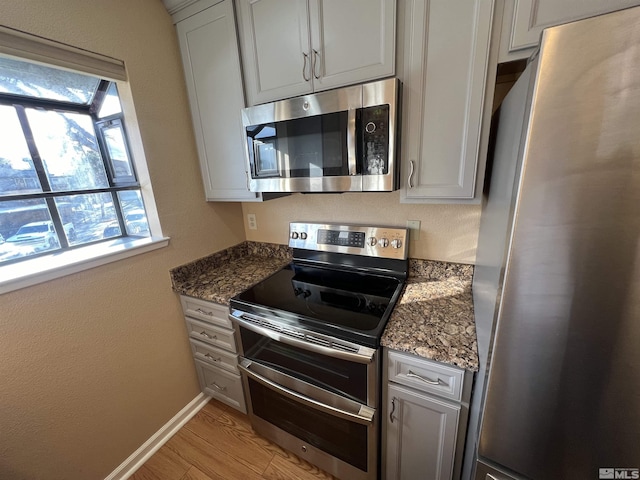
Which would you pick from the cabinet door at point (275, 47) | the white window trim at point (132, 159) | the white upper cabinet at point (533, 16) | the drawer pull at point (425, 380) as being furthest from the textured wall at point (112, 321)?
the white upper cabinet at point (533, 16)

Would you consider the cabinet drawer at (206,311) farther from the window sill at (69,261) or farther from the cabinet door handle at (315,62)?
the cabinet door handle at (315,62)

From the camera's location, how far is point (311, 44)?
3.56ft

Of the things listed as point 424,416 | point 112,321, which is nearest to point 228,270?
point 112,321

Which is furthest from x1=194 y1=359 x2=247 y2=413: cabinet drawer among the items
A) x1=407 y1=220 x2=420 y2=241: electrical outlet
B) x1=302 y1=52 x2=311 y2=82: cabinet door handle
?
x1=302 y1=52 x2=311 y2=82: cabinet door handle

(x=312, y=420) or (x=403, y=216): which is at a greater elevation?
(x=403, y=216)

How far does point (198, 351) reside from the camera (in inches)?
64.1

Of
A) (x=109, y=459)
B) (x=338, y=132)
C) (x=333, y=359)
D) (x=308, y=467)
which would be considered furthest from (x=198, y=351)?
(x=338, y=132)

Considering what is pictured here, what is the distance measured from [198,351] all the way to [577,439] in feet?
5.71

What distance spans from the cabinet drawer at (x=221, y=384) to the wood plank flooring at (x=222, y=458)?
0.16 meters

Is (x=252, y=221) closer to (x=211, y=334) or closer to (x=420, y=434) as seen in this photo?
(x=211, y=334)

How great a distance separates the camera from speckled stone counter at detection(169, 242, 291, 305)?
1.45 metres

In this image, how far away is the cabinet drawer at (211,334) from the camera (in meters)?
1.44

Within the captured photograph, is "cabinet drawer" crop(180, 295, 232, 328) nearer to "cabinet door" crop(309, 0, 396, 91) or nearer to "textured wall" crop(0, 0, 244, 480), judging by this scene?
"textured wall" crop(0, 0, 244, 480)

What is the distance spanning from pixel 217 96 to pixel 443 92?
112cm
